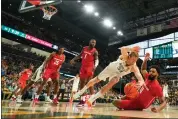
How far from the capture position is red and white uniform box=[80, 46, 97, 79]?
23.3ft

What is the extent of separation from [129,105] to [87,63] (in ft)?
7.70

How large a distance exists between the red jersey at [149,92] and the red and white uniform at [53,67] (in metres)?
3.11

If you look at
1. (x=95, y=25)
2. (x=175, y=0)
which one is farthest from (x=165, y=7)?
(x=95, y=25)

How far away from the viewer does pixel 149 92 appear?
498cm

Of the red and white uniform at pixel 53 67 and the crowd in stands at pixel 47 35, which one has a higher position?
the crowd in stands at pixel 47 35

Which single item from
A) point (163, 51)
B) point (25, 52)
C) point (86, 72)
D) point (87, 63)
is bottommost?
point (86, 72)

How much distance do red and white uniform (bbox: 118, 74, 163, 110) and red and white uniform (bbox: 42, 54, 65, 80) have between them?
288 centimetres

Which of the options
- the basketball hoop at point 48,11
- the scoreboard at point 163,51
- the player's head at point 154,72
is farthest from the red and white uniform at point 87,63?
the scoreboard at point 163,51

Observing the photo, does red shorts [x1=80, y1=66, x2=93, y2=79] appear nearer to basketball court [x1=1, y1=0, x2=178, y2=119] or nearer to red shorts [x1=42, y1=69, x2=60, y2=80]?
red shorts [x1=42, y1=69, x2=60, y2=80]

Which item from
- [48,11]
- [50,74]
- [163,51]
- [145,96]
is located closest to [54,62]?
[50,74]

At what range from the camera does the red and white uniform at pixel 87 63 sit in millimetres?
7116

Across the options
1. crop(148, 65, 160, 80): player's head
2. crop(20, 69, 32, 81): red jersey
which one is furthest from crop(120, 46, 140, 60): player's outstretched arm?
crop(20, 69, 32, 81): red jersey

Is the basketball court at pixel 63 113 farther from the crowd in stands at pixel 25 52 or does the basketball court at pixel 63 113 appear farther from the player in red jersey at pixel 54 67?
the crowd in stands at pixel 25 52

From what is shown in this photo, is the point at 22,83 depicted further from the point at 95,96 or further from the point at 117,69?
the point at 117,69
